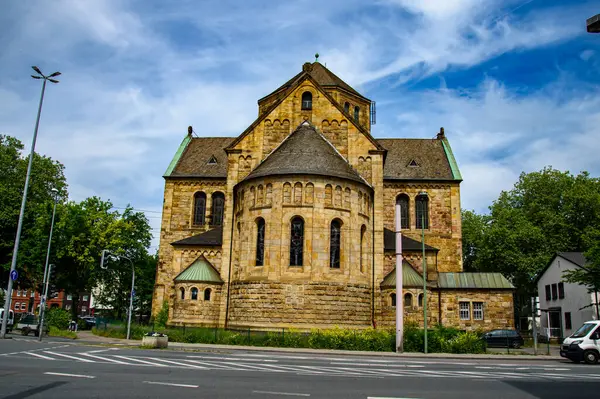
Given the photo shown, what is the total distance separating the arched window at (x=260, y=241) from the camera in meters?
31.9

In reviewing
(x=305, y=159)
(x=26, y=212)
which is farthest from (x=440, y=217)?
(x=26, y=212)

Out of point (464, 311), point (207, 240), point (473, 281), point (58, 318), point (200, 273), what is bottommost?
point (58, 318)

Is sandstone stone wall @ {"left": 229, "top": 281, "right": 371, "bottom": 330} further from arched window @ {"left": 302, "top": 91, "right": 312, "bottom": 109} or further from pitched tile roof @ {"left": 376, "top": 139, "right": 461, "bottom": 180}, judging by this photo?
pitched tile roof @ {"left": 376, "top": 139, "right": 461, "bottom": 180}

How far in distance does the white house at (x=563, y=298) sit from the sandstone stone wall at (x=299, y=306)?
19.3 metres

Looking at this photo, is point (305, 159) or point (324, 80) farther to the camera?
point (324, 80)

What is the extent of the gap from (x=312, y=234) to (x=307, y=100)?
10822mm

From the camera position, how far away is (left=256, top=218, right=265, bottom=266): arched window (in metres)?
31.9

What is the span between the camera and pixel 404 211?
141 feet

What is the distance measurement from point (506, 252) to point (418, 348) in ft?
106

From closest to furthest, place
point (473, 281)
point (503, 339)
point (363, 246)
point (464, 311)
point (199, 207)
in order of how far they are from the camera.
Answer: point (363, 246), point (503, 339), point (464, 311), point (473, 281), point (199, 207)

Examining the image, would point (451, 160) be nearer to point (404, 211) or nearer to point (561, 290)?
point (404, 211)

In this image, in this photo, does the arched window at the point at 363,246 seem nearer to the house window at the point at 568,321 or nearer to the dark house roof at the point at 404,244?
the dark house roof at the point at 404,244

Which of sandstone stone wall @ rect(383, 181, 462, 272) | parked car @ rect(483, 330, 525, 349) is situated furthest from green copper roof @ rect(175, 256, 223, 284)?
parked car @ rect(483, 330, 525, 349)

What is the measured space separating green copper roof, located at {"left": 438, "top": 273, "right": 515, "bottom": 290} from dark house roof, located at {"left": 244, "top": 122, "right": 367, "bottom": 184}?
1008 cm
